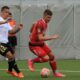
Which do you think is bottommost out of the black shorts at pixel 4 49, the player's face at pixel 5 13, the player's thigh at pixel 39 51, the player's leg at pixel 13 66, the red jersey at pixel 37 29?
the player's leg at pixel 13 66

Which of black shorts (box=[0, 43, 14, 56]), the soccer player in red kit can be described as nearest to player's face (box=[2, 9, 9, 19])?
black shorts (box=[0, 43, 14, 56])

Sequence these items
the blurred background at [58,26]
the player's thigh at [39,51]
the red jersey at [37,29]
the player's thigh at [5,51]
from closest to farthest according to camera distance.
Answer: the player's thigh at [5,51] < the red jersey at [37,29] < the player's thigh at [39,51] < the blurred background at [58,26]

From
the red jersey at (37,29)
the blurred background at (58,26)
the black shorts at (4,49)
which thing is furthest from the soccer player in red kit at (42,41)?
the blurred background at (58,26)

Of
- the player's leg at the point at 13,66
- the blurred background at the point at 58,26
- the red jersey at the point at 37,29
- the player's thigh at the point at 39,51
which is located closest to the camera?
the player's leg at the point at 13,66

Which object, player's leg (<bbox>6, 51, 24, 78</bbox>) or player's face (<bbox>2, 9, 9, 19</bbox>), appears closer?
player's face (<bbox>2, 9, 9, 19</bbox>)

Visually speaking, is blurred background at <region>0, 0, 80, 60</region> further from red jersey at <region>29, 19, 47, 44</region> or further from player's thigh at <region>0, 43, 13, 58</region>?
player's thigh at <region>0, 43, 13, 58</region>

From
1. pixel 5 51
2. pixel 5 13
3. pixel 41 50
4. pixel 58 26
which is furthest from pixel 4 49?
pixel 58 26

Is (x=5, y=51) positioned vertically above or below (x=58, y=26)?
below

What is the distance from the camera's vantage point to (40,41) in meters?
13.6

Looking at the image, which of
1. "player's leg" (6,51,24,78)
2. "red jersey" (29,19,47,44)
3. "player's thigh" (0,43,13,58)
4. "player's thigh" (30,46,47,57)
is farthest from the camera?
"player's thigh" (30,46,47,57)

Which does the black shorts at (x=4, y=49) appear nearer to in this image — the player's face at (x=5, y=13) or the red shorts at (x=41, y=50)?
the player's face at (x=5, y=13)

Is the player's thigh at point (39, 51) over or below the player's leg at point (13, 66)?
over

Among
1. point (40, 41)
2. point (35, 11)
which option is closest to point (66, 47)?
point (35, 11)

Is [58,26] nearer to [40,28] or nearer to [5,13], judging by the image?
[40,28]
